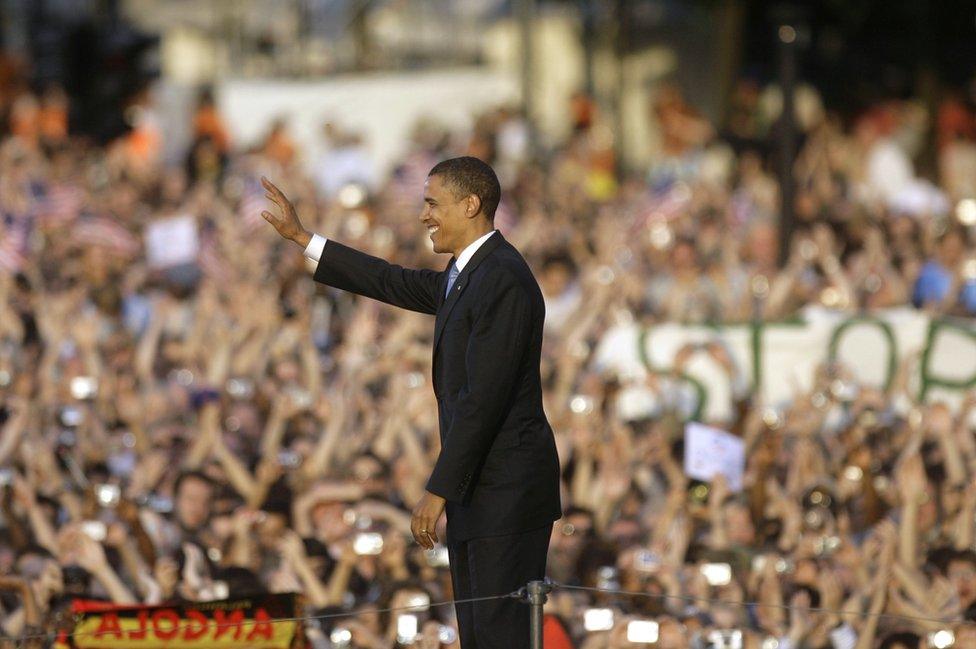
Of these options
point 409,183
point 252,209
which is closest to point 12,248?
point 252,209

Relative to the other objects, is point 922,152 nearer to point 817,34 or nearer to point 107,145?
point 817,34

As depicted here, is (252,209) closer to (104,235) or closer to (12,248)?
(104,235)

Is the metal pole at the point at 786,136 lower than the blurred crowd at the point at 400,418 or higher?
higher

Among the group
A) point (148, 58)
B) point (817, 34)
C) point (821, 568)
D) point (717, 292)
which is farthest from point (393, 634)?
point (817, 34)

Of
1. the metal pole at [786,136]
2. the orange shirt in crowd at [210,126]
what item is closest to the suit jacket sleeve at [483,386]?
the metal pole at [786,136]

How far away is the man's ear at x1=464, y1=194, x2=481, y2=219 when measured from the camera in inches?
239

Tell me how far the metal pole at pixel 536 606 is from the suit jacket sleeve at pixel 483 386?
0.33 m

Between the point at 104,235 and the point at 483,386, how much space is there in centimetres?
922

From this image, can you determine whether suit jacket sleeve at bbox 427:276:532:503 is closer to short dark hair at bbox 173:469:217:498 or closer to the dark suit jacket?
the dark suit jacket

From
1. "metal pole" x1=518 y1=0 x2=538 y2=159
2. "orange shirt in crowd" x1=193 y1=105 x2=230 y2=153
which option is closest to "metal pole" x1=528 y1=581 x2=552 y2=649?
"orange shirt in crowd" x1=193 y1=105 x2=230 y2=153

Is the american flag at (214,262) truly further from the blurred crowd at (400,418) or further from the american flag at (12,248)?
the american flag at (12,248)

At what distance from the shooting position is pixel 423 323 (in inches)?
530

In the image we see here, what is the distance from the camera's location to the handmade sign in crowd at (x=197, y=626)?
6988mm

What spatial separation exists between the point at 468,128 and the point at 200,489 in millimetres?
13231
